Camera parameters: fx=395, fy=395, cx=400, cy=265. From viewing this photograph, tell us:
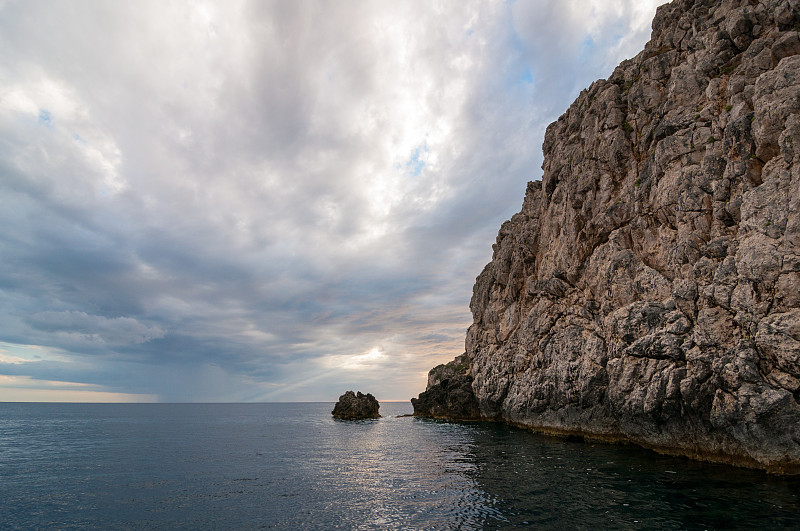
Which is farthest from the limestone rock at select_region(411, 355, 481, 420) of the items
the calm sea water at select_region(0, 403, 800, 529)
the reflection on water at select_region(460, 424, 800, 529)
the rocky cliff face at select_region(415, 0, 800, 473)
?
the reflection on water at select_region(460, 424, 800, 529)

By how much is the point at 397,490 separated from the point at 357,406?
3383 inches

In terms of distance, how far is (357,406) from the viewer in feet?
370

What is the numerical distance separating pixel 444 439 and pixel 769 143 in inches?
2030

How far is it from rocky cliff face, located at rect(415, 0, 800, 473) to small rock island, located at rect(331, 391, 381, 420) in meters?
53.0

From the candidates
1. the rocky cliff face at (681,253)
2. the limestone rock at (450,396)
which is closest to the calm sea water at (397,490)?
the rocky cliff face at (681,253)

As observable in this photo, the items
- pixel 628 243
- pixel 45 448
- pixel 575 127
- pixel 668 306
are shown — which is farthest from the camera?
pixel 575 127

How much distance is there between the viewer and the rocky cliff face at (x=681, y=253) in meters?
30.2

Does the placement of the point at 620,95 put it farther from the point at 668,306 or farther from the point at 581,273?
the point at 668,306

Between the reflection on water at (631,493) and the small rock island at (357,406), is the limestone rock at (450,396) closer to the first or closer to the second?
the small rock island at (357,406)

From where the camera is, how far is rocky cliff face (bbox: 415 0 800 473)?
1188 inches

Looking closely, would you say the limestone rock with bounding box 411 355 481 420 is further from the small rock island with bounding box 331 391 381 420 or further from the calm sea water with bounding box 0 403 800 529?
the calm sea water with bounding box 0 403 800 529

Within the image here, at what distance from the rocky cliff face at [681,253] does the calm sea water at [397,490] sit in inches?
194

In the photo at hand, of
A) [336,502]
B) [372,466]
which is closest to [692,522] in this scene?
[336,502]

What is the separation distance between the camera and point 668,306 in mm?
39344
